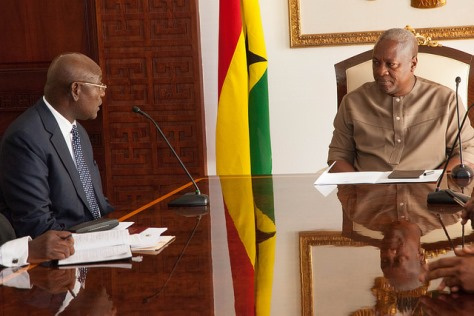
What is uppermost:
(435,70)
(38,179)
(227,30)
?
(227,30)

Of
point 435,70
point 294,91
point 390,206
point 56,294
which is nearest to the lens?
point 56,294

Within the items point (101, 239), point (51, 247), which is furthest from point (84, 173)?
point (51, 247)

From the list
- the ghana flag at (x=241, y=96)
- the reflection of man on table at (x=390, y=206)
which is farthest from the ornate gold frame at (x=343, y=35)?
the reflection of man on table at (x=390, y=206)

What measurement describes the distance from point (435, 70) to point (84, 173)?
6.20 ft

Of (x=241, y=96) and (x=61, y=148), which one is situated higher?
(x=241, y=96)

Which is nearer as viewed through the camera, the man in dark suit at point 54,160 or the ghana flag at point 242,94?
the man in dark suit at point 54,160

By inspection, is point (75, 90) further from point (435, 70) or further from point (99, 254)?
point (435, 70)

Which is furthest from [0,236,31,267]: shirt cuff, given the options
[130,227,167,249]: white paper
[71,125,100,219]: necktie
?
[71,125,100,219]: necktie

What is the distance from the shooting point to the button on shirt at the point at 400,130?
3.63 meters

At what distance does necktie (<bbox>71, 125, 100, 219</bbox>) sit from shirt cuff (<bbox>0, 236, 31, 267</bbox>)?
1.09 meters

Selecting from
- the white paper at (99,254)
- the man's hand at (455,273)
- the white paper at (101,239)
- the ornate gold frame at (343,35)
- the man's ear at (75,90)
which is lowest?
the white paper at (99,254)

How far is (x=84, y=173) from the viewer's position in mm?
3152

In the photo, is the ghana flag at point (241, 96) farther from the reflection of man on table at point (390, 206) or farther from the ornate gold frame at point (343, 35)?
the reflection of man on table at point (390, 206)

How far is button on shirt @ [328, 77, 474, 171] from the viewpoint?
3.63 meters
